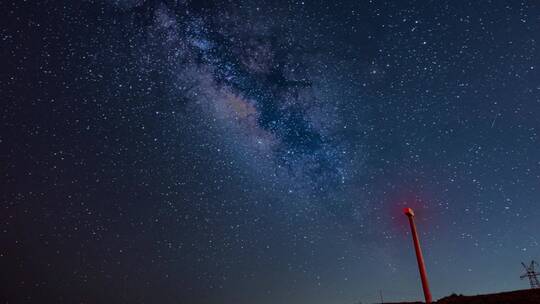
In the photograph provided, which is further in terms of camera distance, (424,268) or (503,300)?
(424,268)

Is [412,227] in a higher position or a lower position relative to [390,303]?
higher

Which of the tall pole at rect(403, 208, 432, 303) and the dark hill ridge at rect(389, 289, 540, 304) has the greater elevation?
the tall pole at rect(403, 208, 432, 303)

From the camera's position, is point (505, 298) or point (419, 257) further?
point (419, 257)

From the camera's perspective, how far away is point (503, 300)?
65.2 feet

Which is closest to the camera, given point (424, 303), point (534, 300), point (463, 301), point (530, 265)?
point (534, 300)

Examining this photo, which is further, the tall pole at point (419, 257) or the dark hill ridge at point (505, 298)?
the tall pole at point (419, 257)

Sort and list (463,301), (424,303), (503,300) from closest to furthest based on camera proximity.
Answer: (503,300) < (463,301) < (424,303)

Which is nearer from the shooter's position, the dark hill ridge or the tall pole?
the dark hill ridge

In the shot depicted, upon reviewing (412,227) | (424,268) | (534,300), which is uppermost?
(412,227)

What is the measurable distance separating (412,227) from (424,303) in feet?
Result: 15.9

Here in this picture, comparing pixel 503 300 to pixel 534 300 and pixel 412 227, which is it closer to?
pixel 534 300

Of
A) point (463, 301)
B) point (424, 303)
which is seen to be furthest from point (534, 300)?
point (424, 303)

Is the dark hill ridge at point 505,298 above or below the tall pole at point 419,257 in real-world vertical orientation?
below

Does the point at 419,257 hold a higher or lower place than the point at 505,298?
higher
